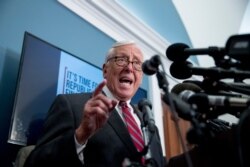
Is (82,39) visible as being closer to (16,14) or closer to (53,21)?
(53,21)

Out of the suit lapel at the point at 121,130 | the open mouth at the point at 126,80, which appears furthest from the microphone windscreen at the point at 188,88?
the open mouth at the point at 126,80

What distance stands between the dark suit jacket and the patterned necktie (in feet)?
0.14

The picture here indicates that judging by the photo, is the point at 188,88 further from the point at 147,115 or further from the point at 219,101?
the point at 219,101

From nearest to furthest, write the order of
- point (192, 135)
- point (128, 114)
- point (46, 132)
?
point (192, 135), point (46, 132), point (128, 114)

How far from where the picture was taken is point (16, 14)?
1.99 metres

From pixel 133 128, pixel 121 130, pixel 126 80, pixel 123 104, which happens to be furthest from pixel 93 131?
pixel 126 80

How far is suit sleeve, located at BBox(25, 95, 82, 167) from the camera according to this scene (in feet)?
3.87

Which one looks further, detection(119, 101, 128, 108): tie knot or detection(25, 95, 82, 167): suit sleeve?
detection(119, 101, 128, 108): tie knot

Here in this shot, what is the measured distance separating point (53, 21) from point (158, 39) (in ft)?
5.46

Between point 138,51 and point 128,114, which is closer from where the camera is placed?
point 128,114

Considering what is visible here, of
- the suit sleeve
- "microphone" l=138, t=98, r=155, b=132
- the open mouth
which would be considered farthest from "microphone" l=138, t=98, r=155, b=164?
the open mouth

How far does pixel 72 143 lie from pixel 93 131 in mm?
122

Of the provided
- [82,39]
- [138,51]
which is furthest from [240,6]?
[138,51]

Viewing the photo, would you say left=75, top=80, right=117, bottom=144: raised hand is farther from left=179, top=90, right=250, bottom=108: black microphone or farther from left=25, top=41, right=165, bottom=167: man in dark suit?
left=179, top=90, right=250, bottom=108: black microphone
